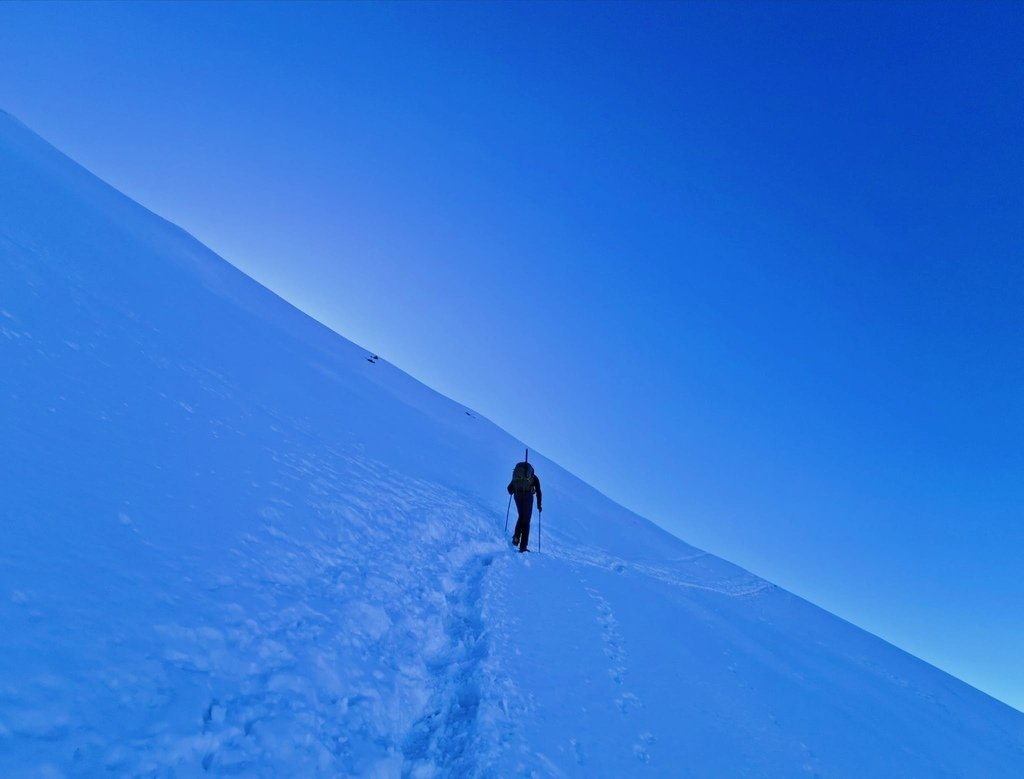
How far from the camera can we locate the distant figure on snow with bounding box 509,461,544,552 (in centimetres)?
1023

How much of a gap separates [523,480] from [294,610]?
666 cm

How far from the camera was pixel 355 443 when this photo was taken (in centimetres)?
1092

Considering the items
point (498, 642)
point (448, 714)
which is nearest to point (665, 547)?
point (498, 642)

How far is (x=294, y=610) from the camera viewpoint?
4.85 meters

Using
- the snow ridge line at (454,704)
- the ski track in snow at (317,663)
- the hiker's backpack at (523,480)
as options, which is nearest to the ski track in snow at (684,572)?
the hiker's backpack at (523,480)

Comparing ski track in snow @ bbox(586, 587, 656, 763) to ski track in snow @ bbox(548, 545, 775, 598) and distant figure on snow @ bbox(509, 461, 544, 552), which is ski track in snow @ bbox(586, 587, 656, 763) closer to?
distant figure on snow @ bbox(509, 461, 544, 552)

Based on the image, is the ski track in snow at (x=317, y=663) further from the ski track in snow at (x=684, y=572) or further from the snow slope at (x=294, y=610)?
the ski track in snow at (x=684, y=572)

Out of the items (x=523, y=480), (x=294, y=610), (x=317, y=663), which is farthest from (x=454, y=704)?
(x=523, y=480)

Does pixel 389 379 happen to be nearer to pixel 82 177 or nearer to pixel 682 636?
pixel 82 177

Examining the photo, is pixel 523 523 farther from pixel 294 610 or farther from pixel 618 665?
pixel 294 610

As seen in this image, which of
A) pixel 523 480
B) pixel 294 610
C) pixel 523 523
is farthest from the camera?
pixel 523 480

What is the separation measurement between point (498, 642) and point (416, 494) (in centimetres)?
418

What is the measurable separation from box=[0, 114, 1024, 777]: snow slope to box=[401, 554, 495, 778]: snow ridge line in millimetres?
28

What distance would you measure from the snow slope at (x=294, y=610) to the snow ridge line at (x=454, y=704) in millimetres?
28
